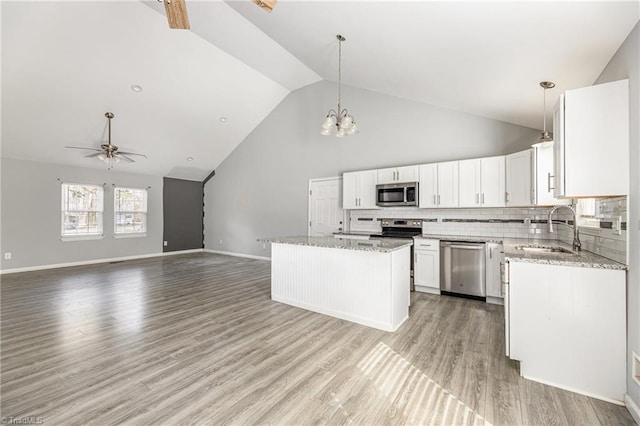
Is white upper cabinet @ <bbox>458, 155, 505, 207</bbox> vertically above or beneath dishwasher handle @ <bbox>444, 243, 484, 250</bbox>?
above

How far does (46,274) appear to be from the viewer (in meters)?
5.99

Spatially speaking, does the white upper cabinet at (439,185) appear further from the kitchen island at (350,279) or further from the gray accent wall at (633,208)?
the gray accent wall at (633,208)

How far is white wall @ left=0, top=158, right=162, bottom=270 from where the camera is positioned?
6.05 m

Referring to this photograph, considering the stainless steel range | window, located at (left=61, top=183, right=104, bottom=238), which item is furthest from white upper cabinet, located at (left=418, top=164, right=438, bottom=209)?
window, located at (left=61, top=183, right=104, bottom=238)

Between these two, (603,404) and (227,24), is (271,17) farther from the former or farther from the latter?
(603,404)

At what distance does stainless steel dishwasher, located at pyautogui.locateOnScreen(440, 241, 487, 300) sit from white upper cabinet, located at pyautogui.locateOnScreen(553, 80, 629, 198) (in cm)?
220

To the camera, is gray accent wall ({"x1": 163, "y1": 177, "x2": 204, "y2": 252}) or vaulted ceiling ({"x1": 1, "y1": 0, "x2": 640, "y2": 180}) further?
gray accent wall ({"x1": 163, "y1": 177, "x2": 204, "y2": 252})

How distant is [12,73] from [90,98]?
103 centimetres

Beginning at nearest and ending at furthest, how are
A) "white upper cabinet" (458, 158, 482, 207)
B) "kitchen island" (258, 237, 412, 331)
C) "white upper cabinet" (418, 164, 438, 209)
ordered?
"kitchen island" (258, 237, 412, 331) → "white upper cabinet" (458, 158, 482, 207) → "white upper cabinet" (418, 164, 438, 209)

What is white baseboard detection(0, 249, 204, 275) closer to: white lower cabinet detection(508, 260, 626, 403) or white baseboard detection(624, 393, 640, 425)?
white lower cabinet detection(508, 260, 626, 403)

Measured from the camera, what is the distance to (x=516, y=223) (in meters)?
4.41

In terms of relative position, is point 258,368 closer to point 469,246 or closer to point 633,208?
point 633,208

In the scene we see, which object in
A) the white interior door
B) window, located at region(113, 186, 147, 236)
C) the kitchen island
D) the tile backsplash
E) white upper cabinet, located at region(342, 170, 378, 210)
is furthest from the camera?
window, located at region(113, 186, 147, 236)

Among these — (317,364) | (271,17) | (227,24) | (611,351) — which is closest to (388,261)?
(317,364)
